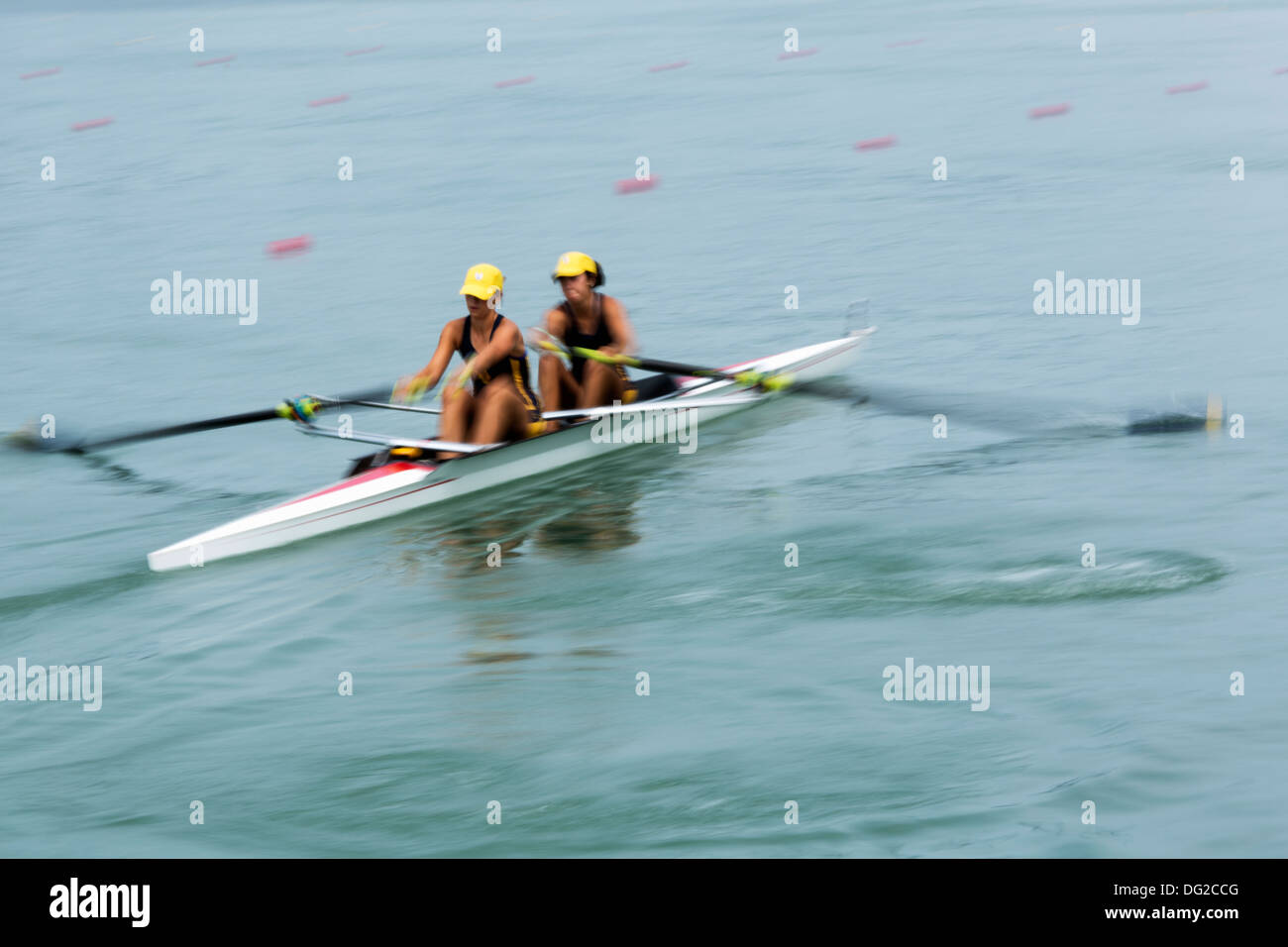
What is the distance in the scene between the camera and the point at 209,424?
35.3 ft

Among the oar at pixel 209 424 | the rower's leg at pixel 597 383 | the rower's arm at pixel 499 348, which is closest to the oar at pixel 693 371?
the rower's leg at pixel 597 383

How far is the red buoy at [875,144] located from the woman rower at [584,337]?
16.5 metres

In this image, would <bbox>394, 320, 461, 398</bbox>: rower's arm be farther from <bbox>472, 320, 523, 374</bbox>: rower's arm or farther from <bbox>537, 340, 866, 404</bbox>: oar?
<bbox>537, 340, 866, 404</bbox>: oar

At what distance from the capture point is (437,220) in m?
23.2

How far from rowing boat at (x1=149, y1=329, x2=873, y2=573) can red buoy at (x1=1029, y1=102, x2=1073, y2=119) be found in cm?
1854

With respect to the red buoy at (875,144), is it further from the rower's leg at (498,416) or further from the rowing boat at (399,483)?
the rower's leg at (498,416)

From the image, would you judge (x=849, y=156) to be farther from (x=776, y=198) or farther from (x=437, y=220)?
(x=437, y=220)

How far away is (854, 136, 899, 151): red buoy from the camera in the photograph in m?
26.6

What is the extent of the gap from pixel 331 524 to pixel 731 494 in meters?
2.87

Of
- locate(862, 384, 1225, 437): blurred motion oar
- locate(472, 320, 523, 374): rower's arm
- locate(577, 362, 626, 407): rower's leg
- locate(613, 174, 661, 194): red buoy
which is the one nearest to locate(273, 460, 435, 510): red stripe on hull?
locate(472, 320, 523, 374): rower's arm

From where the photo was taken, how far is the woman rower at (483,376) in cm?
1029

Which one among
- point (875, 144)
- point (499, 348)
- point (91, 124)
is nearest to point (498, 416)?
point (499, 348)

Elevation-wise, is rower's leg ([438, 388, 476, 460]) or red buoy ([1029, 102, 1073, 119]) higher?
red buoy ([1029, 102, 1073, 119])

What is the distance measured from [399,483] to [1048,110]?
21.7 m
